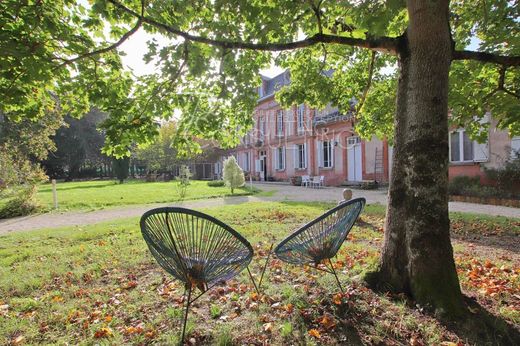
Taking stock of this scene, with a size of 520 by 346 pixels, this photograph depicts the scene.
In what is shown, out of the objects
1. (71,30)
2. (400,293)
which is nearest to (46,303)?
(71,30)

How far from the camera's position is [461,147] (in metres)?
13.2

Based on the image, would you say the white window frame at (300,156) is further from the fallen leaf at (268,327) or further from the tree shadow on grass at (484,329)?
the fallen leaf at (268,327)

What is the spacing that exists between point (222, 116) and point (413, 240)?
3202 mm

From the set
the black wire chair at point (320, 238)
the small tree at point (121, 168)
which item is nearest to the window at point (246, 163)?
the small tree at point (121, 168)

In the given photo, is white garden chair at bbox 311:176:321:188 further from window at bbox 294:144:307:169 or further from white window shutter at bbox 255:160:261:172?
white window shutter at bbox 255:160:261:172

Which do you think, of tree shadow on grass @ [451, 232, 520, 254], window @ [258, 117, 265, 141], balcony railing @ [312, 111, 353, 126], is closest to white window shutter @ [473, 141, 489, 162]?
balcony railing @ [312, 111, 353, 126]

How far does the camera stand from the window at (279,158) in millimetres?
26859

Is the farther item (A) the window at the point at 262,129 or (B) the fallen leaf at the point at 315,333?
(A) the window at the point at 262,129

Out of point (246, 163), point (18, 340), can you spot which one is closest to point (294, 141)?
point (246, 163)

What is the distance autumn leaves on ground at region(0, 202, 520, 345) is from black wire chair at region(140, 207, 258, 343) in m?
0.51

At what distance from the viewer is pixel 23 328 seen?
2734mm

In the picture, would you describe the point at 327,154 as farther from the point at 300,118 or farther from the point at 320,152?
the point at 300,118

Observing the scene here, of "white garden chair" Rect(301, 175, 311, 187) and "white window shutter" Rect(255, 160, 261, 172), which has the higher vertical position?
"white window shutter" Rect(255, 160, 261, 172)

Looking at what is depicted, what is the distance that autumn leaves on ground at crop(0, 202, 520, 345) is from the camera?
2467 millimetres
